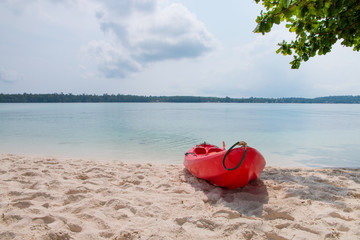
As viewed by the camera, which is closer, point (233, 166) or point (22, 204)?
point (22, 204)

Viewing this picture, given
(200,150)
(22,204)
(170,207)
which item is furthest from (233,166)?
(22,204)

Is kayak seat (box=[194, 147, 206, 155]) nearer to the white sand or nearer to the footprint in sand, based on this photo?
the white sand

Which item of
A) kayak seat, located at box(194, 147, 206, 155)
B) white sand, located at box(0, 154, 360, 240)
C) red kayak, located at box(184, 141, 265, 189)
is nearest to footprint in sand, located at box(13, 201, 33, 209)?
white sand, located at box(0, 154, 360, 240)

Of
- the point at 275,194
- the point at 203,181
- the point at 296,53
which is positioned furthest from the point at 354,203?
the point at 296,53

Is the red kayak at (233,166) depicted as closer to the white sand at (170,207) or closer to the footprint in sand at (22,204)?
the white sand at (170,207)

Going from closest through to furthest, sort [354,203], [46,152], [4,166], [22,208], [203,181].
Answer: [22,208] < [354,203] < [203,181] < [4,166] < [46,152]

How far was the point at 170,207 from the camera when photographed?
351 centimetres

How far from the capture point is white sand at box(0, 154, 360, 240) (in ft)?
8.91

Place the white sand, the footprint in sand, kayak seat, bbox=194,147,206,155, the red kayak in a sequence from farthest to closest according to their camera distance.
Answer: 1. kayak seat, bbox=194,147,206,155
2. the red kayak
3. the footprint in sand
4. the white sand

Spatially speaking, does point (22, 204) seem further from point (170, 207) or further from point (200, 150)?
point (200, 150)

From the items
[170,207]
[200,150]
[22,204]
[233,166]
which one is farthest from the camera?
[200,150]

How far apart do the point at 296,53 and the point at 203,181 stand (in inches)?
139

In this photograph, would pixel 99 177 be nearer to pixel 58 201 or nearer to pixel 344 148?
pixel 58 201

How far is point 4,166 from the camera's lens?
5746 mm
